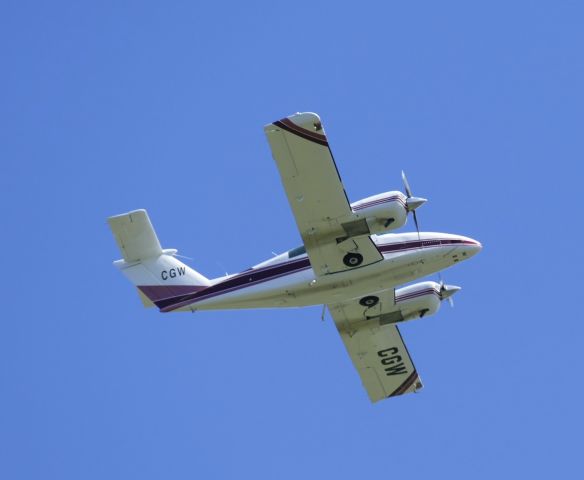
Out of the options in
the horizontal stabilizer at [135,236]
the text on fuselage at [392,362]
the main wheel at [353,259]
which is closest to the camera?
the main wheel at [353,259]

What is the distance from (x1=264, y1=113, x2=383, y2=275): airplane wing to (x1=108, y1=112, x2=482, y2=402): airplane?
0.03 metres

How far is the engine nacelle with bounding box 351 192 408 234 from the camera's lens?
3762 cm

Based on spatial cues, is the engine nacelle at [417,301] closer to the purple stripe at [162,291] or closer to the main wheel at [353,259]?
the main wheel at [353,259]

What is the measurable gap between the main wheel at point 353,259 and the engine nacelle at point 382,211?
1220 mm

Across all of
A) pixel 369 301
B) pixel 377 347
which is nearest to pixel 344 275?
pixel 369 301

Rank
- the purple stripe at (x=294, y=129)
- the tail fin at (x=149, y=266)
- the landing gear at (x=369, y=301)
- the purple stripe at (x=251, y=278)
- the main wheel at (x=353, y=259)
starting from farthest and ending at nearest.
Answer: the landing gear at (x=369, y=301)
the tail fin at (x=149, y=266)
the purple stripe at (x=251, y=278)
the main wheel at (x=353, y=259)
the purple stripe at (x=294, y=129)

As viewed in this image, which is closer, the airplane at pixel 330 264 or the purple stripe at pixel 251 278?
the airplane at pixel 330 264

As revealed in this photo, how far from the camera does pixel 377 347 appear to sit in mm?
44719

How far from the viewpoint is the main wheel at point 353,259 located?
3866 centimetres

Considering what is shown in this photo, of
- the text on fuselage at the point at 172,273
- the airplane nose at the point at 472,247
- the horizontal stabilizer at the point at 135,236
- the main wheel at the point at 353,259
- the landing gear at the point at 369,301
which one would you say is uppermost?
the horizontal stabilizer at the point at 135,236

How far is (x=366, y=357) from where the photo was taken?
44906mm

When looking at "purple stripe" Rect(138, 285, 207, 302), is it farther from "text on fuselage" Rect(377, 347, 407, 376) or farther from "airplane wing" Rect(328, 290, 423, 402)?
"text on fuselage" Rect(377, 347, 407, 376)

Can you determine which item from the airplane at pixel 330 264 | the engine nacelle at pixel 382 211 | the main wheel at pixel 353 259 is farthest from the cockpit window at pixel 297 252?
the engine nacelle at pixel 382 211

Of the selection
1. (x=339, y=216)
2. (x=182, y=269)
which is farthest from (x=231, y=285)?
(x=339, y=216)
